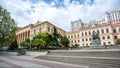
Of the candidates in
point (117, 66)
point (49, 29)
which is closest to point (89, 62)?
point (117, 66)

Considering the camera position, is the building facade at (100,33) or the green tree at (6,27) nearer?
the green tree at (6,27)

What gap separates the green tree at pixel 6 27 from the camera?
28.2 metres

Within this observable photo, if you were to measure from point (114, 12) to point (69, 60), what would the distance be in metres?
104

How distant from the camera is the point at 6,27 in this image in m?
29.2

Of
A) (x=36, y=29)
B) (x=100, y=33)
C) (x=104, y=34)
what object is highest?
(x=36, y=29)

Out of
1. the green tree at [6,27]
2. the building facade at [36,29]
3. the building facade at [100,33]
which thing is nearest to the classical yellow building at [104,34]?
the building facade at [100,33]

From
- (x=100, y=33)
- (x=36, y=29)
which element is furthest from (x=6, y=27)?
(x=100, y=33)

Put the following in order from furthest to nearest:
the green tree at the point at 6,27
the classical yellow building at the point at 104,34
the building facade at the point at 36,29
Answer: the building facade at the point at 36,29 → the classical yellow building at the point at 104,34 → the green tree at the point at 6,27

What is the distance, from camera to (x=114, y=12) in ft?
345

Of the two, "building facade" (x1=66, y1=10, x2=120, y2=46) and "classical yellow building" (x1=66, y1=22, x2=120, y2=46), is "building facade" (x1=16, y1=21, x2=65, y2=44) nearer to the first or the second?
"building facade" (x1=66, y1=10, x2=120, y2=46)

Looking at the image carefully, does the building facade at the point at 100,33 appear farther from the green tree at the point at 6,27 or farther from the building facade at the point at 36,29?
the green tree at the point at 6,27

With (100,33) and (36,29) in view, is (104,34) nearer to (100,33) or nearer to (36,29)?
(100,33)

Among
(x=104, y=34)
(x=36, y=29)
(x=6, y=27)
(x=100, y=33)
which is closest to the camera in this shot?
(x=6, y=27)

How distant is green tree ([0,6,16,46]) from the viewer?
2822 centimetres
